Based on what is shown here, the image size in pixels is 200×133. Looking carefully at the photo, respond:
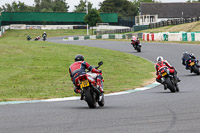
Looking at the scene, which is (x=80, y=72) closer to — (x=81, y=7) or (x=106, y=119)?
(x=106, y=119)

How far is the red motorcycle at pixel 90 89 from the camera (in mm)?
9562

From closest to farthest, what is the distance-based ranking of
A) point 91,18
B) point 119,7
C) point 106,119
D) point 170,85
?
point 106,119 → point 170,85 → point 91,18 → point 119,7

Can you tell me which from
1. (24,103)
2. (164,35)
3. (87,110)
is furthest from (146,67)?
(164,35)

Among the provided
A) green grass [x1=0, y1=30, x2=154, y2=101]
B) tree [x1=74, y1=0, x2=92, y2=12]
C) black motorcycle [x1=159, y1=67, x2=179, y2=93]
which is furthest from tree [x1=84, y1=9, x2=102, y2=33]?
tree [x1=74, y1=0, x2=92, y2=12]

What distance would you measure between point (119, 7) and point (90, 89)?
13854 centimetres

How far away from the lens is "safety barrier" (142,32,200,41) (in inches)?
1606

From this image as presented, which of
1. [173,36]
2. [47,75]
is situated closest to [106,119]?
[47,75]

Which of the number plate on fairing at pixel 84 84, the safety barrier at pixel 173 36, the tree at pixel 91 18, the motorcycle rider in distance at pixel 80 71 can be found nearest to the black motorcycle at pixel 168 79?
the motorcycle rider in distance at pixel 80 71

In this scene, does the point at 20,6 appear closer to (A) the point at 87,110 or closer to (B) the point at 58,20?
(B) the point at 58,20

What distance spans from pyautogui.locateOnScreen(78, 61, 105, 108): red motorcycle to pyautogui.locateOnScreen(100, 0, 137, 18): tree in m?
133

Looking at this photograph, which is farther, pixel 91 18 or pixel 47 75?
pixel 91 18

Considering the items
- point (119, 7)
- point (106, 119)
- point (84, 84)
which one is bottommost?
point (106, 119)

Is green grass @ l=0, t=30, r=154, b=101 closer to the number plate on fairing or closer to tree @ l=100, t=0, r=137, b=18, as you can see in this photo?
the number plate on fairing

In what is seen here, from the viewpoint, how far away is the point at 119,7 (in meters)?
147
